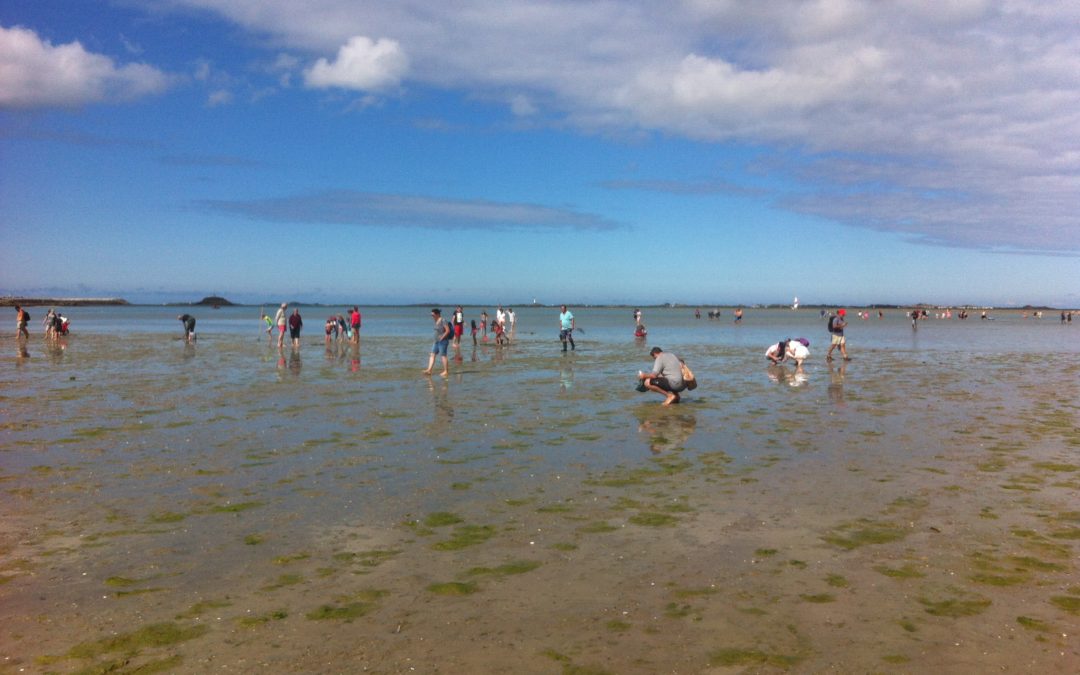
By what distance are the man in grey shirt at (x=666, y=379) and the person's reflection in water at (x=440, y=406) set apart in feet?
16.4

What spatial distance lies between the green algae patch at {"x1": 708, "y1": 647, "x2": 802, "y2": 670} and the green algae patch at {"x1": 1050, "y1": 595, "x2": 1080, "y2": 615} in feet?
8.60

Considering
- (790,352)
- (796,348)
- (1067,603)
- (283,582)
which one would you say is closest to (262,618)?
(283,582)

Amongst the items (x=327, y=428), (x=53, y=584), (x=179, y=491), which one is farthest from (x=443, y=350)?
(x=53, y=584)

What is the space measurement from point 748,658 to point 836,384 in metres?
18.2

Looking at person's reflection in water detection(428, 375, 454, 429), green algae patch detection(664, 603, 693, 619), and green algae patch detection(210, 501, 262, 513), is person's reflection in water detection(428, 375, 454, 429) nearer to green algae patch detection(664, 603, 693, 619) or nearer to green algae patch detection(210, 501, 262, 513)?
green algae patch detection(210, 501, 262, 513)

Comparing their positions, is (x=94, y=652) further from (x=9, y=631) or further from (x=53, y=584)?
(x=53, y=584)

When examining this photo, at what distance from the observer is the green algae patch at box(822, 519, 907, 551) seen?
734 cm

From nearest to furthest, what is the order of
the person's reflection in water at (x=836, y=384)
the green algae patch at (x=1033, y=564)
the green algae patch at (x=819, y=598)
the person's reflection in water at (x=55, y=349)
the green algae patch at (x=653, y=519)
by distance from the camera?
the green algae patch at (x=819, y=598), the green algae patch at (x=1033, y=564), the green algae patch at (x=653, y=519), the person's reflection in water at (x=836, y=384), the person's reflection in water at (x=55, y=349)

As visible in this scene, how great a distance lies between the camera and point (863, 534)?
7.61m

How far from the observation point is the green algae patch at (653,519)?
7965 mm

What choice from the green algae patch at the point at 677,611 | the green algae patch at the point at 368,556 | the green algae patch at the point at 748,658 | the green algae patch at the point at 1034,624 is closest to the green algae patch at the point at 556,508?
the green algae patch at the point at 368,556

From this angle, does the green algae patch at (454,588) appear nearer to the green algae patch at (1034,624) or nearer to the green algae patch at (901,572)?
the green algae patch at (901,572)

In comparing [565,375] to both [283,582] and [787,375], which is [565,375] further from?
[283,582]

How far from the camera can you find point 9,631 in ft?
17.6
